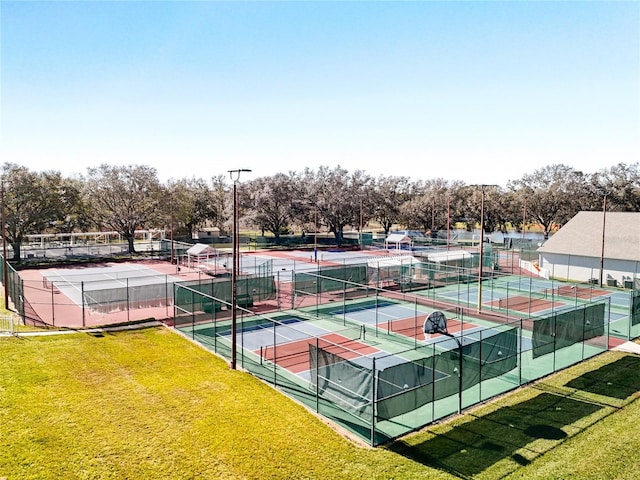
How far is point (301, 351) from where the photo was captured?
2025 cm

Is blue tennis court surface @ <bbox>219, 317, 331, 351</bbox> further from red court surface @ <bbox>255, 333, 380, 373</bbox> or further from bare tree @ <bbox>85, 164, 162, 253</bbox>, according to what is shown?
bare tree @ <bbox>85, 164, 162, 253</bbox>

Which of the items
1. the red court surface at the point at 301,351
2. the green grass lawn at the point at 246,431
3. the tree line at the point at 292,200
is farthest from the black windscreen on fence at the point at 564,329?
the tree line at the point at 292,200

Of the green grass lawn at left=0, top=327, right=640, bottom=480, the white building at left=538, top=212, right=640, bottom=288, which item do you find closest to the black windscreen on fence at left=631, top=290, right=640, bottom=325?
the green grass lawn at left=0, top=327, right=640, bottom=480

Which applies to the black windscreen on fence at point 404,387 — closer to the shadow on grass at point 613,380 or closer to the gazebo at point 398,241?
the shadow on grass at point 613,380

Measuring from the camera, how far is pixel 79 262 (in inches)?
1879

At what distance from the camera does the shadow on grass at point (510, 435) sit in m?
11.3

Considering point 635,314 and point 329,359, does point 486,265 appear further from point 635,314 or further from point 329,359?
point 329,359

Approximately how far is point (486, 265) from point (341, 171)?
35.1m

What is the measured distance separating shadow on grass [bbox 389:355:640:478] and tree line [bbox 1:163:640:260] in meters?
36.9

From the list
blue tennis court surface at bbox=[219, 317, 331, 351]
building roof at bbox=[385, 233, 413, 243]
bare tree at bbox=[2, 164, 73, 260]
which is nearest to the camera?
blue tennis court surface at bbox=[219, 317, 331, 351]

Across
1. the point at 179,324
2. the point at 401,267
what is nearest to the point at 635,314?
the point at 401,267

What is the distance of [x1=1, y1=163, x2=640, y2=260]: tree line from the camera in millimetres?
49156

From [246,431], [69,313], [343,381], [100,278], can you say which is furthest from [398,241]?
[246,431]

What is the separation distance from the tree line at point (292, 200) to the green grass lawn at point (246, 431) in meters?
35.6
